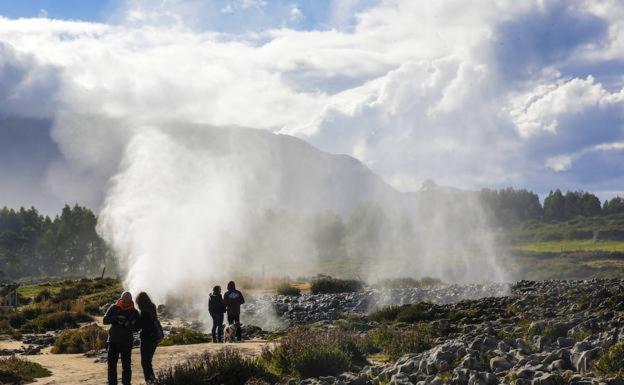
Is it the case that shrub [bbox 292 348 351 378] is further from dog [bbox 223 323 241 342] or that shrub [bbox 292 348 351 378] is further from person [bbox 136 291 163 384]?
dog [bbox 223 323 241 342]

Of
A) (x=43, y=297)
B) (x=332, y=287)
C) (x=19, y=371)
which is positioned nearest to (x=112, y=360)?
(x=19, y=371)

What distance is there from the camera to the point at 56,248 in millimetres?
115562

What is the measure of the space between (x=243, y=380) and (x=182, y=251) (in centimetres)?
3990

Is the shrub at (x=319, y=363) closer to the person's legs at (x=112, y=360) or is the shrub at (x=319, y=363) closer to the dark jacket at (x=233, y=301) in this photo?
the person's legs at (x=112, y=360)

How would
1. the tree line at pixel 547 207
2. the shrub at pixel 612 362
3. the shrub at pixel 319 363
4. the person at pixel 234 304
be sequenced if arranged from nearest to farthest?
1. the shrub at pixel 612 362
2. the shrub at pixel 319 363
3. the person at pixel 234 304
4. the tree line at pixel 547 207

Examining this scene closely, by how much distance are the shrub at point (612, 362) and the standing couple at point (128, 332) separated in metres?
8.37

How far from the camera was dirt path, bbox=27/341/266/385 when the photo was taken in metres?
15.4

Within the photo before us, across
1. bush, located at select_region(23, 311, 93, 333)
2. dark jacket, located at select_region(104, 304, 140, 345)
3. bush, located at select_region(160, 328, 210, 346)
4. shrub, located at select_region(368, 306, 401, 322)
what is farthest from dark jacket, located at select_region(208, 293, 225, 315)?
bush, located at select_region(23, 311, 93, 333)

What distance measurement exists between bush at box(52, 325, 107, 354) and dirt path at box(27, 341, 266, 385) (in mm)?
590

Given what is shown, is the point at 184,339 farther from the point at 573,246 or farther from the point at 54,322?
the point at 573,246

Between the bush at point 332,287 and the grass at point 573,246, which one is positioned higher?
the grass at point 573,246

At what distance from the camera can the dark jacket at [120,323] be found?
1286 cm

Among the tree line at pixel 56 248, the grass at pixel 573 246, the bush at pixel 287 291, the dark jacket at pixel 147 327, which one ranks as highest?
the tree line at pixel 56 248

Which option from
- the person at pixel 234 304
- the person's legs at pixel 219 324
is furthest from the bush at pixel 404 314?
the person's legs at pixel 219 324
